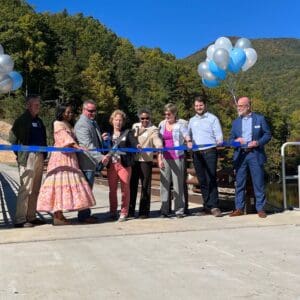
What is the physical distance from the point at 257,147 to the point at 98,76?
77452 millimetres

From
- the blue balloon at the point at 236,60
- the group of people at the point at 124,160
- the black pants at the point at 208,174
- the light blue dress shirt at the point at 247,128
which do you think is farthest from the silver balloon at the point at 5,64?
the light blue dress shirt at the point at 247,128

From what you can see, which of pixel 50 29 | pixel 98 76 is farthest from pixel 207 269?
pixel 50 29

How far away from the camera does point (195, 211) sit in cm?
835

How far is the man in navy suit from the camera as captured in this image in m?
7.60

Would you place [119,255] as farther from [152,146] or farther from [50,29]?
[50,29]

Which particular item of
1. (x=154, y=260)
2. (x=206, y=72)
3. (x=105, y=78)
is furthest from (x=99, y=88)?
(x=154, y=260)

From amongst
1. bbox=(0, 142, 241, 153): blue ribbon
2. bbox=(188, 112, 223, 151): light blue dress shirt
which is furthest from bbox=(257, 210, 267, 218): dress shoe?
bbox=(188, 112, 223, 151): light blue dress shirt

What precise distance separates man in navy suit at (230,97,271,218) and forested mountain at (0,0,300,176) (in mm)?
44552

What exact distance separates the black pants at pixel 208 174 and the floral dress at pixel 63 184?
1803mm

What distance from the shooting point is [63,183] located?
6816mm

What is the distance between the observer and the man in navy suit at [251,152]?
760cm

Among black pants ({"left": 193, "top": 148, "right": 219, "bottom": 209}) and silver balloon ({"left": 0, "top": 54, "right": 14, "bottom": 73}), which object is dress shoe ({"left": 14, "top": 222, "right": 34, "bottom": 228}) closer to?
black pants ({"left": 193, "top": 148, "right": 219, "bottom": 209})

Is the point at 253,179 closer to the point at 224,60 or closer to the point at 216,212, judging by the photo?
the point at 216,212

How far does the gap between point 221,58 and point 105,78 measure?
73052mm
